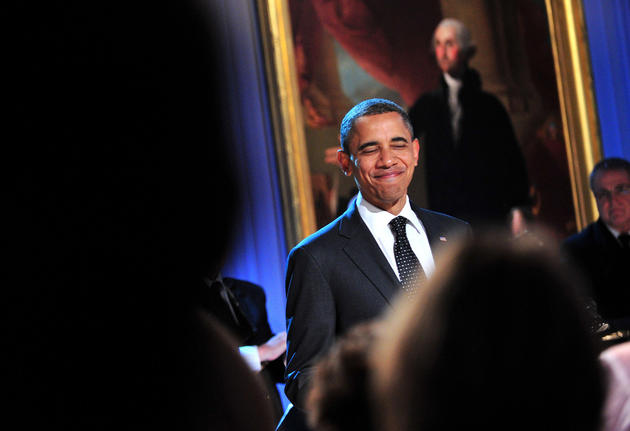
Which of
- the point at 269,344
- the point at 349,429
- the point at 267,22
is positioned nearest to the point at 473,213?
the point at 267,22

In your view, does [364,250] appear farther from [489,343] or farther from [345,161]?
[489,343]

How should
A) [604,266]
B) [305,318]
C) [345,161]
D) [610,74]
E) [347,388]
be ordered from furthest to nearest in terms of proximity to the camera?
[610,74]
[604,266]
[345,161]
[305,318]
[347,388]

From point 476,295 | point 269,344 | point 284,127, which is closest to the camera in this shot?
point 476,295

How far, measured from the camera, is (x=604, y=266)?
16.9 ft

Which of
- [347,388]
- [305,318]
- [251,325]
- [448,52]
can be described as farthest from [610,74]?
[347,388]

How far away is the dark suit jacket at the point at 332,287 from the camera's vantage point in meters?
2.25

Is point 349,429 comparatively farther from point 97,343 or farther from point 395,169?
point 395,169

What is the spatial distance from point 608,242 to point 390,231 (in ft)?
11.0

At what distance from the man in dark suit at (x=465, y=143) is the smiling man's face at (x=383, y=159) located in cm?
382

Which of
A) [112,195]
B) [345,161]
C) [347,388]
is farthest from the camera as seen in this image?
[345,161]

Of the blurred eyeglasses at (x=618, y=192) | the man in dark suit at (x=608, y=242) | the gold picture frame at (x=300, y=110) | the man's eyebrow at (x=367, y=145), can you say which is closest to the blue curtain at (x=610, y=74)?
the gold picture frame at (x=300, y=110)

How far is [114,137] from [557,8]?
7.24m

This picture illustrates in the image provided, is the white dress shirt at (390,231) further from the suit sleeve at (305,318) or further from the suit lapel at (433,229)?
the suit sleeve at (305,318)

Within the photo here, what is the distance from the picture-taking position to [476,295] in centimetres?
44
